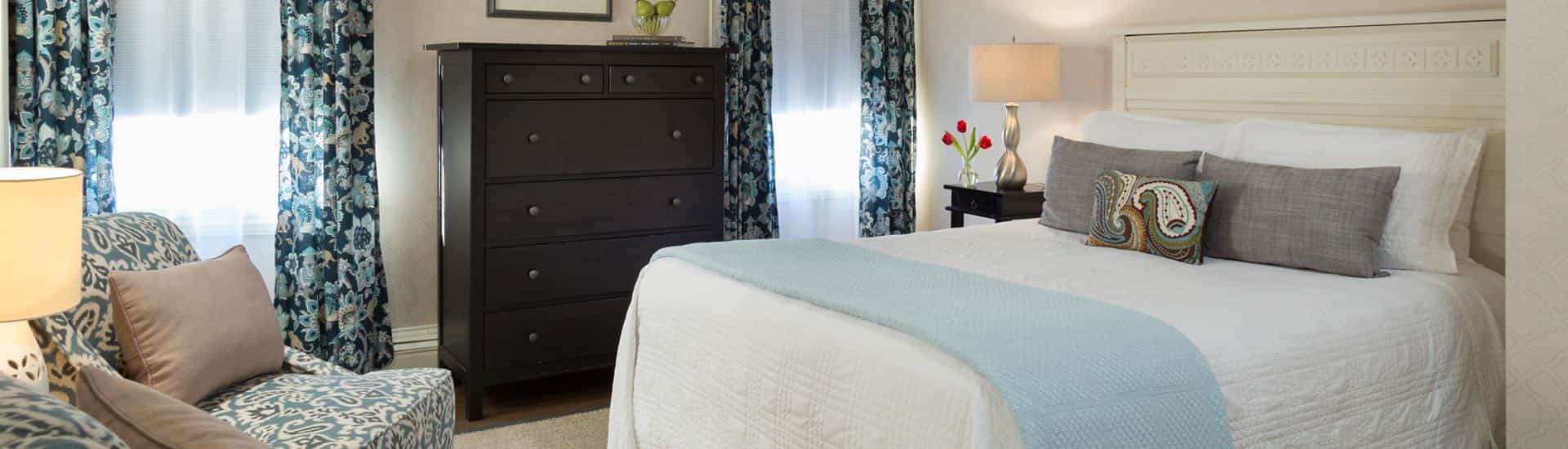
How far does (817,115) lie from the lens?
17.5 ft

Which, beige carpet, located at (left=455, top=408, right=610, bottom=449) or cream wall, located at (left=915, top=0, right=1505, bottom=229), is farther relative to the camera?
cream wall, located at (left=915, top=0, right=1505, bottom=229)

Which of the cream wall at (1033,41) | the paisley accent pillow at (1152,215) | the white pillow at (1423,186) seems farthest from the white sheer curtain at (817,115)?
the white pillow at (1423,186)

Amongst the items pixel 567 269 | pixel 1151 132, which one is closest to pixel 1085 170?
pixel 1151 132

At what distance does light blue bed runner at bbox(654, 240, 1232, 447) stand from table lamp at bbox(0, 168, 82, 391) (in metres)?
1.39

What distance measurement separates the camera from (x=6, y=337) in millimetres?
2125

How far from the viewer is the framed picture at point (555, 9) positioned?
457 centimetres

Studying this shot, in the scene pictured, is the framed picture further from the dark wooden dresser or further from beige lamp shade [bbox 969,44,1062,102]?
beige lamp shade [bbox 969,44,1062,102]

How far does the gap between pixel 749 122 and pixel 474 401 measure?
167 centimetres

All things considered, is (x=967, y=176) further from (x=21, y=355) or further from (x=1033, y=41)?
(x=21, y=355)

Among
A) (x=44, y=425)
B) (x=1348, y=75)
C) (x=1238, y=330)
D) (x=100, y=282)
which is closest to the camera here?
(x=44, y=425)

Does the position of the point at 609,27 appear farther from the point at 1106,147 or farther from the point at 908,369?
the point at 908,369

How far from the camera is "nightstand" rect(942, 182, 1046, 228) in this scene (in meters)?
4.52

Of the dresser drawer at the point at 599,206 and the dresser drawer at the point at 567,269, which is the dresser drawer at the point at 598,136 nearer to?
the dresser drawer at the point at 599,206

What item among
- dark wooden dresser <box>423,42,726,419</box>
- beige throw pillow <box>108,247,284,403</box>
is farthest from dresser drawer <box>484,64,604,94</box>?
beige throw pillow <box>108,247,284,403</box>
